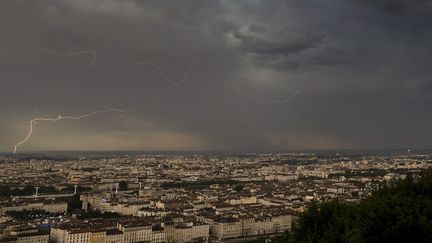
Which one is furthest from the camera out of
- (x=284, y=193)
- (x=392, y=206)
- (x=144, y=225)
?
(x=284, y=193)

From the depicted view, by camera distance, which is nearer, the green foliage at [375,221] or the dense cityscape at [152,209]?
the green foliage at [375,221]

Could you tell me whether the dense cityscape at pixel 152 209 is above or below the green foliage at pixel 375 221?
below

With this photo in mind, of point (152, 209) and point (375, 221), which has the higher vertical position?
point (375, 221)

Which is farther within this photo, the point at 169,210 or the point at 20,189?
the point at 20,189

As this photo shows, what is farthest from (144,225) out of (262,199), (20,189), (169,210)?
(20,189)

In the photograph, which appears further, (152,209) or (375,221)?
(152,209)

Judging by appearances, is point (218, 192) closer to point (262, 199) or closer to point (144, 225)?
point (262, 199)

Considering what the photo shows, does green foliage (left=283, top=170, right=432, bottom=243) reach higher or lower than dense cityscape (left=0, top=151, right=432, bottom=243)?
higher

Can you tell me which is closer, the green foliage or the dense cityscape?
the green foliage
